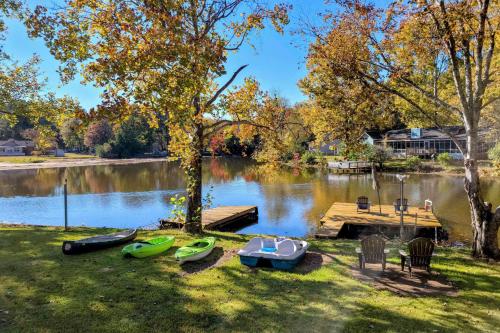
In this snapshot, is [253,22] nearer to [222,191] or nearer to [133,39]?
[133,39]

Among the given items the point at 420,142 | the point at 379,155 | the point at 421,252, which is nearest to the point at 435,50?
the point at 421,252

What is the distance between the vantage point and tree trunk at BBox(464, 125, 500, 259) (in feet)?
29.9

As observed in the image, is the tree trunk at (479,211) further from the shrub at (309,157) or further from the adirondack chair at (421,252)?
the shrub at (309,157)

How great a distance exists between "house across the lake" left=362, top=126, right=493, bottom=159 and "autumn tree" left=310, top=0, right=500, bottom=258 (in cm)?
4177

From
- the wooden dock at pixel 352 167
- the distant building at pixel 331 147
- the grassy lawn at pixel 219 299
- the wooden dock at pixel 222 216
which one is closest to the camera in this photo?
the grassy lawn at pixel 219 299

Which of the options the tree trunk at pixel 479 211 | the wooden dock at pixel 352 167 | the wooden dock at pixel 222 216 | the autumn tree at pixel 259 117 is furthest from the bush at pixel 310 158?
the tree trunk at pixel 479 211

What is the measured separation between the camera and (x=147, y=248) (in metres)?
9.30

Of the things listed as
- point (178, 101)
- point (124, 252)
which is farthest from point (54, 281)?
point (178, 101)

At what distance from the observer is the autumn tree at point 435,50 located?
350 inches

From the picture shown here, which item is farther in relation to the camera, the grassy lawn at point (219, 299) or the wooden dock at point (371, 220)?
the wooden dock at point (371, 220)

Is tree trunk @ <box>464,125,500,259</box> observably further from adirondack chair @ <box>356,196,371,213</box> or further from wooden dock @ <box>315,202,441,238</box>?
adirondack chair @ <box>356,196,371,213</box>

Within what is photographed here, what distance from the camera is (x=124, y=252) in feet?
30.1

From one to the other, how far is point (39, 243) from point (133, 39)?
6.84 meters

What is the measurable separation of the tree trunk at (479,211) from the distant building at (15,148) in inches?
3836
